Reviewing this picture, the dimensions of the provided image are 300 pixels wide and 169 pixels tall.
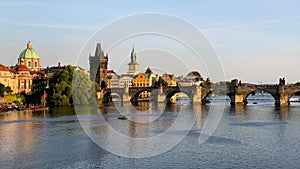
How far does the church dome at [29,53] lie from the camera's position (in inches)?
5074

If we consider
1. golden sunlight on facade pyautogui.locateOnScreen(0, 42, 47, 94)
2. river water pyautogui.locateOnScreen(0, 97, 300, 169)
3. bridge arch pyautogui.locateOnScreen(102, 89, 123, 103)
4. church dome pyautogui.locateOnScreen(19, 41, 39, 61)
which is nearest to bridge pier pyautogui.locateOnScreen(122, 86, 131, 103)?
bridge arch pyautogui.locateOnScreen(102, 89, 123, 103)

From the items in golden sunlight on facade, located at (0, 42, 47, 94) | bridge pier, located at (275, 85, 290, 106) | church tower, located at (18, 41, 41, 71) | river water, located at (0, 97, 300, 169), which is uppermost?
church tower, located at (18, 41, 41, 71)

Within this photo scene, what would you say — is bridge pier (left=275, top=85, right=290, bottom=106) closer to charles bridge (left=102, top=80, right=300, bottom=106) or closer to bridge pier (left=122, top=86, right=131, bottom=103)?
charles bridge (left=102, top=80, right=300, bottom=106)

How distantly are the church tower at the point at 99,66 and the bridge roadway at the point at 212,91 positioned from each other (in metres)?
8.49

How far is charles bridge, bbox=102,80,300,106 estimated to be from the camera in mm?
90062

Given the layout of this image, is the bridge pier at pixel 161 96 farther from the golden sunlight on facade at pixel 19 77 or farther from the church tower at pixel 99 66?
the golden sunlight on facade at pixel 19 77

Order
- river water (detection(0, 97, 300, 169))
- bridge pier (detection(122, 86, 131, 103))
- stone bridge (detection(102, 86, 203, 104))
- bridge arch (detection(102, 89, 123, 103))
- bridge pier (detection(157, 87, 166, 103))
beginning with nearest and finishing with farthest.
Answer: river water (detection(0, 97, 300, 169)), stone bridge (detection(102, 86, 203, 104)), bridge pier (detection(157, 87, 166, 103)), bridge pier (detection(122, 86, 131, 103)), bridge arch (detection(102, 89, 123, 103))

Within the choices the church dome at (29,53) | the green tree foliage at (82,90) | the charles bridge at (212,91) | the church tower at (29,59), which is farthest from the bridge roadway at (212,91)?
the church dome at (29,53)

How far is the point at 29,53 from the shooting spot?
130 meters

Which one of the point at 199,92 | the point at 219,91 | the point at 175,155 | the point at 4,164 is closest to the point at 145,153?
the point at 175,155

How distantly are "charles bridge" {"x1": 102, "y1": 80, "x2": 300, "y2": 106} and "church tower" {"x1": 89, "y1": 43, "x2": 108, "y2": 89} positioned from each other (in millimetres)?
8494

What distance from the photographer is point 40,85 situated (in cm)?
10662

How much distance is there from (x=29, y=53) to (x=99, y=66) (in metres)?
24.9

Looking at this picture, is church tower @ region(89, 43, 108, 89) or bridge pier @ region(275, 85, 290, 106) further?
church tower @ region(89, 43, 108, 89)
